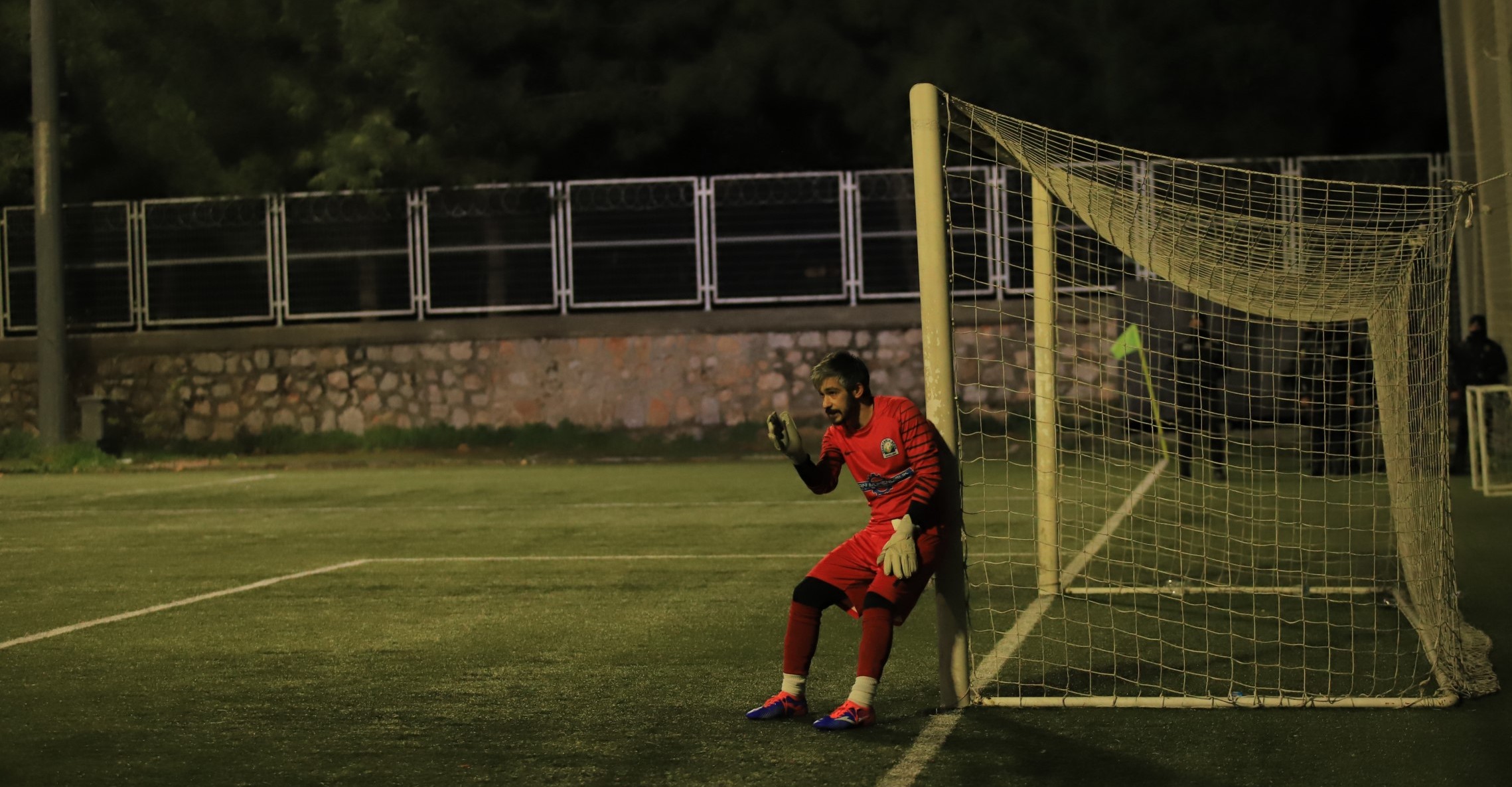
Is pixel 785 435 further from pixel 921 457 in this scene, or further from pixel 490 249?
pixel 490 249

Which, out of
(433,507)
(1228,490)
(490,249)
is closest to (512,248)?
(490,249)

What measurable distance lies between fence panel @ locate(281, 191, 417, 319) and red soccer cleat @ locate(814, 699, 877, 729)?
750 inches

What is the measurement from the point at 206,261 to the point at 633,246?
6449 millimetres

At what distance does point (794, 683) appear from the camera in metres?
6.49

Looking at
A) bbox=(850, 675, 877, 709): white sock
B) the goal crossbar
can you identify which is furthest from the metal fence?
bbox=(850, 675, 877, 709): white sock

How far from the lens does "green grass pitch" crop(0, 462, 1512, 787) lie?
582cm

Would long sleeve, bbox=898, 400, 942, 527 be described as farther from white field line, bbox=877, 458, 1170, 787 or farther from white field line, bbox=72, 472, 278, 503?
white field line, bbox=72, 472, 278, 503

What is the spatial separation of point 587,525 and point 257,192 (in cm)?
1299

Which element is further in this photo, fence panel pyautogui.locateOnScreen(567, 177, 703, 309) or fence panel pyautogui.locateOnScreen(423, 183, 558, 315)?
fence panel pyautogui.locateOnScreen(423, 183, 558, 315)

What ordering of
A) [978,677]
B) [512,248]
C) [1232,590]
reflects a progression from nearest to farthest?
[978,677], [1232,590], [512,248]

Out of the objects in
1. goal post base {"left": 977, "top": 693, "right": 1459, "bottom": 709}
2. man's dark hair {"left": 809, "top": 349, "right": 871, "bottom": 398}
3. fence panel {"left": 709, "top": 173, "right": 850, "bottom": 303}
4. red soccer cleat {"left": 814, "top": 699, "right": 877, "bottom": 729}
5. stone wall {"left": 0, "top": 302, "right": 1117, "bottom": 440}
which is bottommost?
goal post base {"left": 977, "top": 693, "right": 1459, "bottom": 709}

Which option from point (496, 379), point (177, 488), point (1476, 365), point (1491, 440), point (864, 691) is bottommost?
point (864, 691)

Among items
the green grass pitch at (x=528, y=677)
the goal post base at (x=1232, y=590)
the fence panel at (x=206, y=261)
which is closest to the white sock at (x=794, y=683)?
the green grass pitch at (x=528, y=677)

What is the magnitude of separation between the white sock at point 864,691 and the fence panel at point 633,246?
17.6 meters
